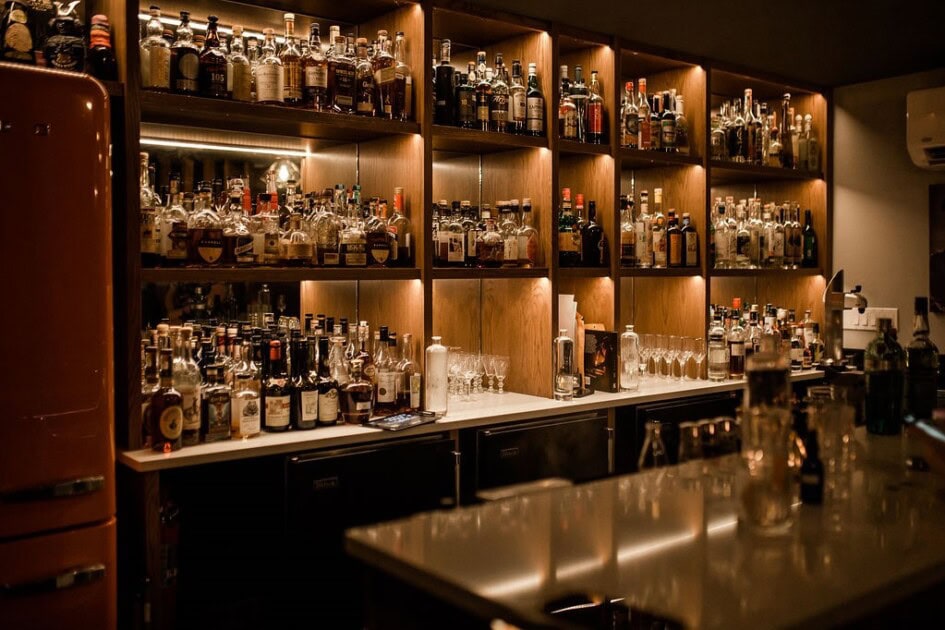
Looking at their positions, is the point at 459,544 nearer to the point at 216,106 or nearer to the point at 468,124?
the point at 216,106

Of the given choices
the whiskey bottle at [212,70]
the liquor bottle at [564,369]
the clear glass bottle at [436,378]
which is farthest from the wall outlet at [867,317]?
the whiskey bottle at [212,70]

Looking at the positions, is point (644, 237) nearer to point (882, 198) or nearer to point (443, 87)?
point (443, 87)

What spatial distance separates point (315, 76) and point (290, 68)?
0.09 m

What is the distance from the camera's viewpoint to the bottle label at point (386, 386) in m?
3.03

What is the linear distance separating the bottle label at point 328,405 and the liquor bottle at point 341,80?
→ 1.00 m

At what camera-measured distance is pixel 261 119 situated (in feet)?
9.23

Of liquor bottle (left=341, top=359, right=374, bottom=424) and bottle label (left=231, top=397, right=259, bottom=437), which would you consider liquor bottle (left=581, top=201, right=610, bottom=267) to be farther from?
bottle label (left=231, top=397, right=259, bottom=437)

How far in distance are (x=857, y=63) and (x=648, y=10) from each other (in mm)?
1622

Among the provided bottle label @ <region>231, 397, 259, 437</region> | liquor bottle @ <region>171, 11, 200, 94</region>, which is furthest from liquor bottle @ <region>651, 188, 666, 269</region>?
liquor bottle @ <region>171, 11, 200, 94</region>

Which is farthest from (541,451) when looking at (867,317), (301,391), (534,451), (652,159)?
(867,317)

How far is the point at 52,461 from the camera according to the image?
2156mm

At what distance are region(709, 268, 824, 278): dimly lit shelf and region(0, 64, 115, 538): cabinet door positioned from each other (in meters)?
2.93

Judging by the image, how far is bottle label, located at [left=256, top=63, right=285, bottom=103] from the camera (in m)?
2.80

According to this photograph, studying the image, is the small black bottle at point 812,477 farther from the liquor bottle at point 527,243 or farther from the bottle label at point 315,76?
the bottle label at point 315,76
